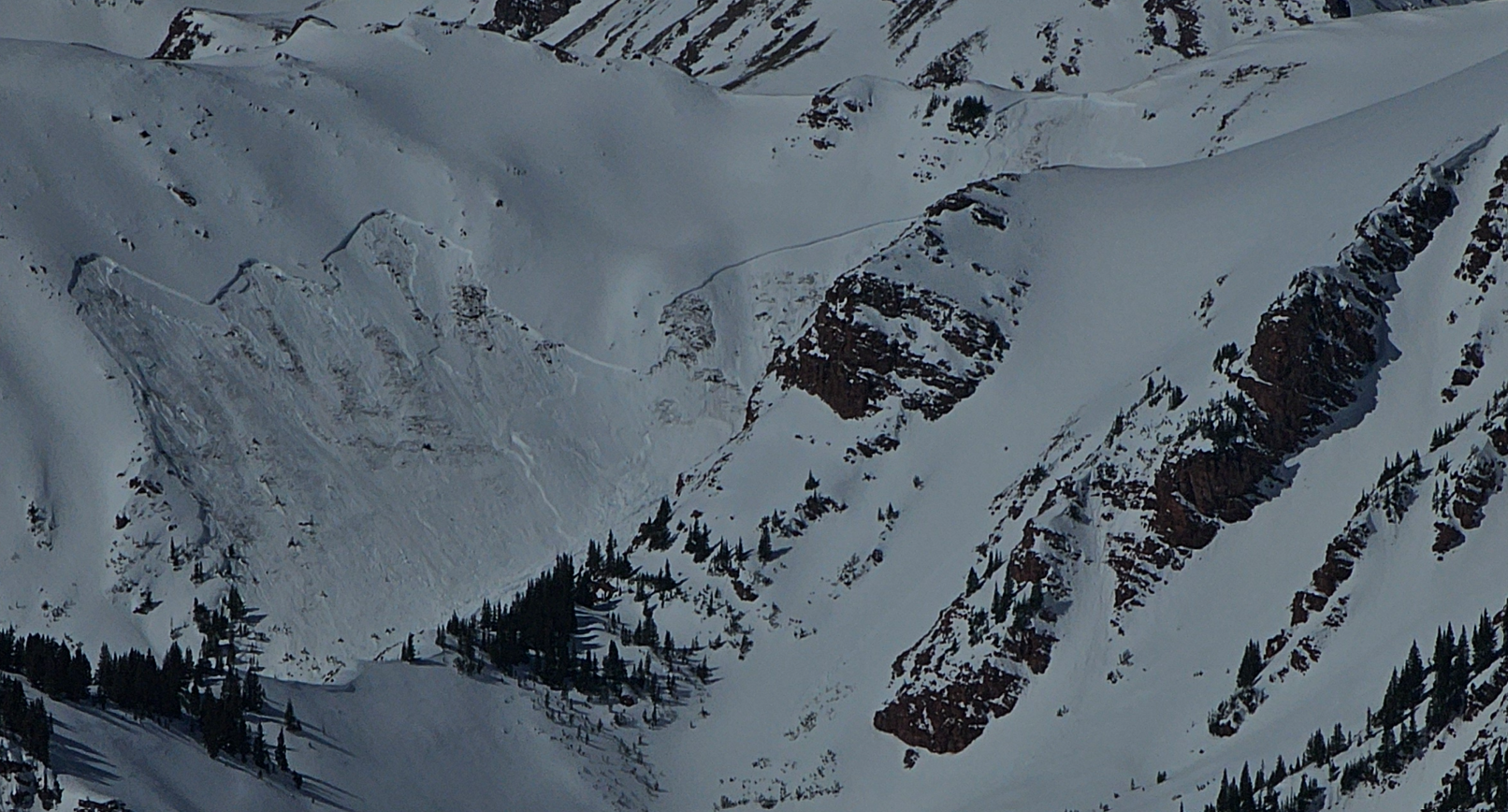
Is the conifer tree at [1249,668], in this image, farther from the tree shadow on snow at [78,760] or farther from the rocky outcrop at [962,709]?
the tree shadow on snow at [78,760]

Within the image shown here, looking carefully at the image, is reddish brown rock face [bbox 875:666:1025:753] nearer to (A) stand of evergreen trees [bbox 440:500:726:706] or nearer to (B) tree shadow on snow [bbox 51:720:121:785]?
(A) stand of evergreen trees [bbox 440:500:726:706]

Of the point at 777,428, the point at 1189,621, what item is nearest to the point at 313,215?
the point at 777,428

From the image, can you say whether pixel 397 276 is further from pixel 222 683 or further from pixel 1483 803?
pixel 1483 803

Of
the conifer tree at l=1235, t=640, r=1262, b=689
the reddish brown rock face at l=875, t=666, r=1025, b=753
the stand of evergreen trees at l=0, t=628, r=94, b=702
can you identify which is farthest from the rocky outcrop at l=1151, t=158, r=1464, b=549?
the stand of evergreen trees at l=0, t=628, r=94, b=702

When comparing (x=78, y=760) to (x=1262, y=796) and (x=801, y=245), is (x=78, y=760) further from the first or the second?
(x=801, y=245)

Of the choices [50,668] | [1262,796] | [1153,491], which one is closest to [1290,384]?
[1153,491]

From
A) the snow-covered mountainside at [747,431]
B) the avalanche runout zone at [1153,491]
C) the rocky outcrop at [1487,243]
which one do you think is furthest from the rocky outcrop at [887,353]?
the rocky outcrop at [1487,243]
